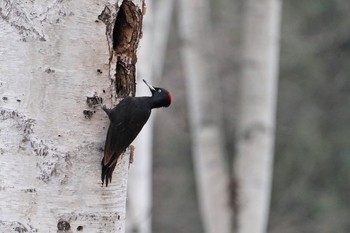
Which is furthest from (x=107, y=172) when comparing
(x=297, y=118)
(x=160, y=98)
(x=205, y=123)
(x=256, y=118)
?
(x=297, y=118)

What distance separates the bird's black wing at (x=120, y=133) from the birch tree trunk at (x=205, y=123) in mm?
2878

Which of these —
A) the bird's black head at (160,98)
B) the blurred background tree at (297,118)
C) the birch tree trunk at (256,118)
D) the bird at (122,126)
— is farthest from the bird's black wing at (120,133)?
the blurred background tree at (297,118)

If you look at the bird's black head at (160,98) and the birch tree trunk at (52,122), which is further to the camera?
the bird's black head at (160,98)

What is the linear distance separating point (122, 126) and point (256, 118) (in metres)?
3.00

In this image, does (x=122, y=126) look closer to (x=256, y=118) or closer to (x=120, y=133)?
(x=120, y=133)

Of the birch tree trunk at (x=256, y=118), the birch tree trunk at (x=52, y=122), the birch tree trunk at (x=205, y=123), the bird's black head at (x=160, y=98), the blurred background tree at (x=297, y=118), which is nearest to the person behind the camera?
the birch tree trunk at (x=52, y=122)

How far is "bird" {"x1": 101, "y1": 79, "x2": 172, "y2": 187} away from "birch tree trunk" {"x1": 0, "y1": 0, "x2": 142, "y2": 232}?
0.03m

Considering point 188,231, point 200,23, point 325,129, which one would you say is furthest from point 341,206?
point 200,23

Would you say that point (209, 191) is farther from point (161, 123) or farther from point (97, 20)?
point (161, 123)

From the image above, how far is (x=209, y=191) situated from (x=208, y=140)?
49cm

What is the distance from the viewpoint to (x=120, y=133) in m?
2.38

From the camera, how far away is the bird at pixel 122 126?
2248mm

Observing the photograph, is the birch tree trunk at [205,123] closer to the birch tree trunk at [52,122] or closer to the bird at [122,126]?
the bird at [122,126]

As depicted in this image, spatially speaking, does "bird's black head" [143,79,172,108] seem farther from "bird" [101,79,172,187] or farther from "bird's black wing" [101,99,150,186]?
"bird's black wing" [101,99,150,186]
